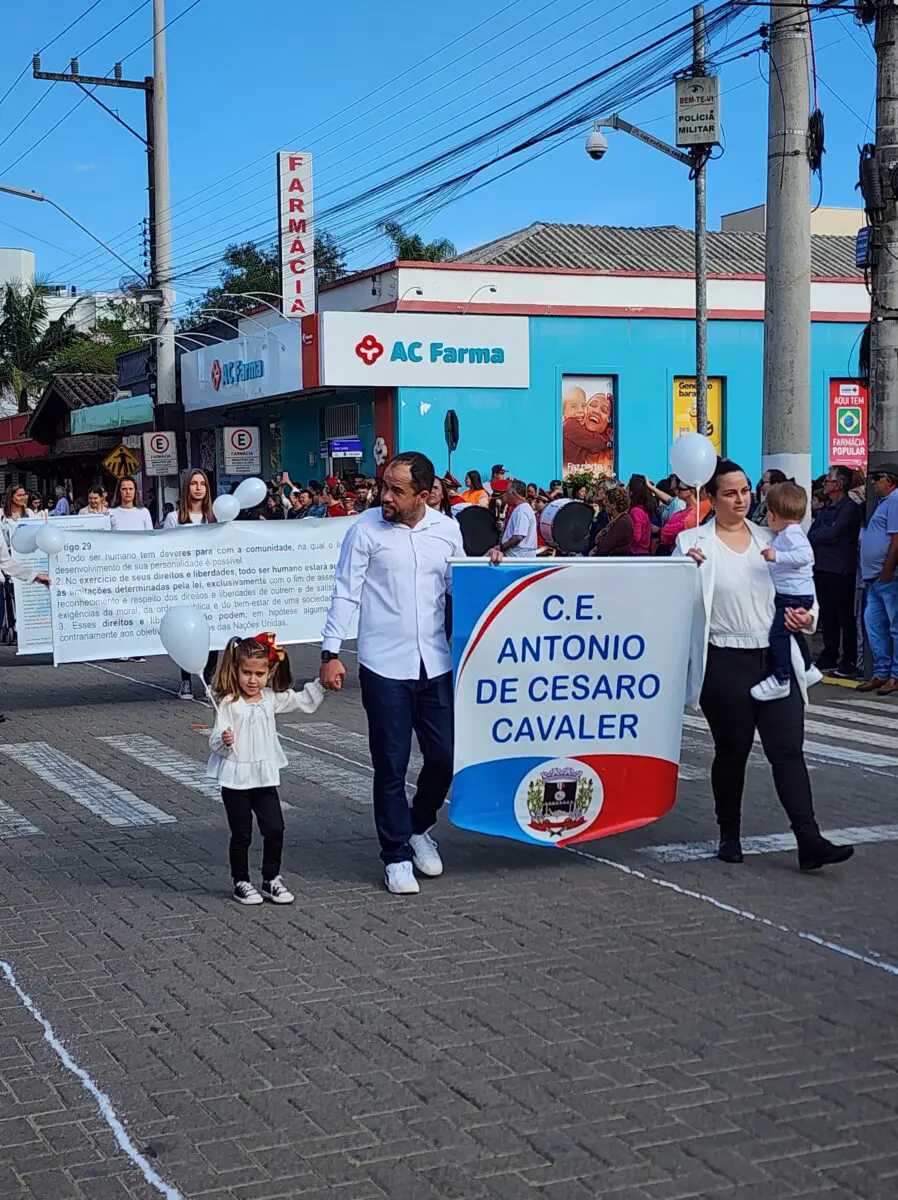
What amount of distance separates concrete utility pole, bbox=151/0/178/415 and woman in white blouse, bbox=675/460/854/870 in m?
23.9

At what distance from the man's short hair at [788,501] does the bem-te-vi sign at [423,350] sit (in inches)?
917

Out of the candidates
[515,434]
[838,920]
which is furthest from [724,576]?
[515,434]

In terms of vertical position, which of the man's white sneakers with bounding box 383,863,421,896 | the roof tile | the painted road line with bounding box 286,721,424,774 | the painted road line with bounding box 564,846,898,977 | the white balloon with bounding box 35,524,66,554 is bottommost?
the painted road line with bounding box 286,721,424,774

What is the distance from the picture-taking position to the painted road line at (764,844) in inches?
290

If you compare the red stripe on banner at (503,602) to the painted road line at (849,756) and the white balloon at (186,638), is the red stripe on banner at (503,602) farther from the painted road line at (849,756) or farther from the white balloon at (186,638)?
the painted road line at (849,756)

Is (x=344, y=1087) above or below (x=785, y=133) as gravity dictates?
below

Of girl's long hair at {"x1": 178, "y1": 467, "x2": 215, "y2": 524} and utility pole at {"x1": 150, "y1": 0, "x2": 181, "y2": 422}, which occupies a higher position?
utility pole at {"x1": 150, "y1": 0, "x2": 181, "y2": 422}

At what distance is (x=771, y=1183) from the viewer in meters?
3.85

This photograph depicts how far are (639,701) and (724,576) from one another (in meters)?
0.73

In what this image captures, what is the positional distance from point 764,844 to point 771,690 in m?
1.05

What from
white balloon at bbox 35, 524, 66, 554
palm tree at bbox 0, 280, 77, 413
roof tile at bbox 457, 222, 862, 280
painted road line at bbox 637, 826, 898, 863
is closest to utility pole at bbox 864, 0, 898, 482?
painted road line at bbox 637, 826, 898, 863

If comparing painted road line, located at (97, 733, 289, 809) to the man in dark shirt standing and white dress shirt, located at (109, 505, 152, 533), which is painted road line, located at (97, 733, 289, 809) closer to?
white dress shirt, located at (109, 505, 152, 533)

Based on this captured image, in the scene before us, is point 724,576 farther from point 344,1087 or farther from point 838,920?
point 344,1087

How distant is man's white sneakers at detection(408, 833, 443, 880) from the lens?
23.0 ft
